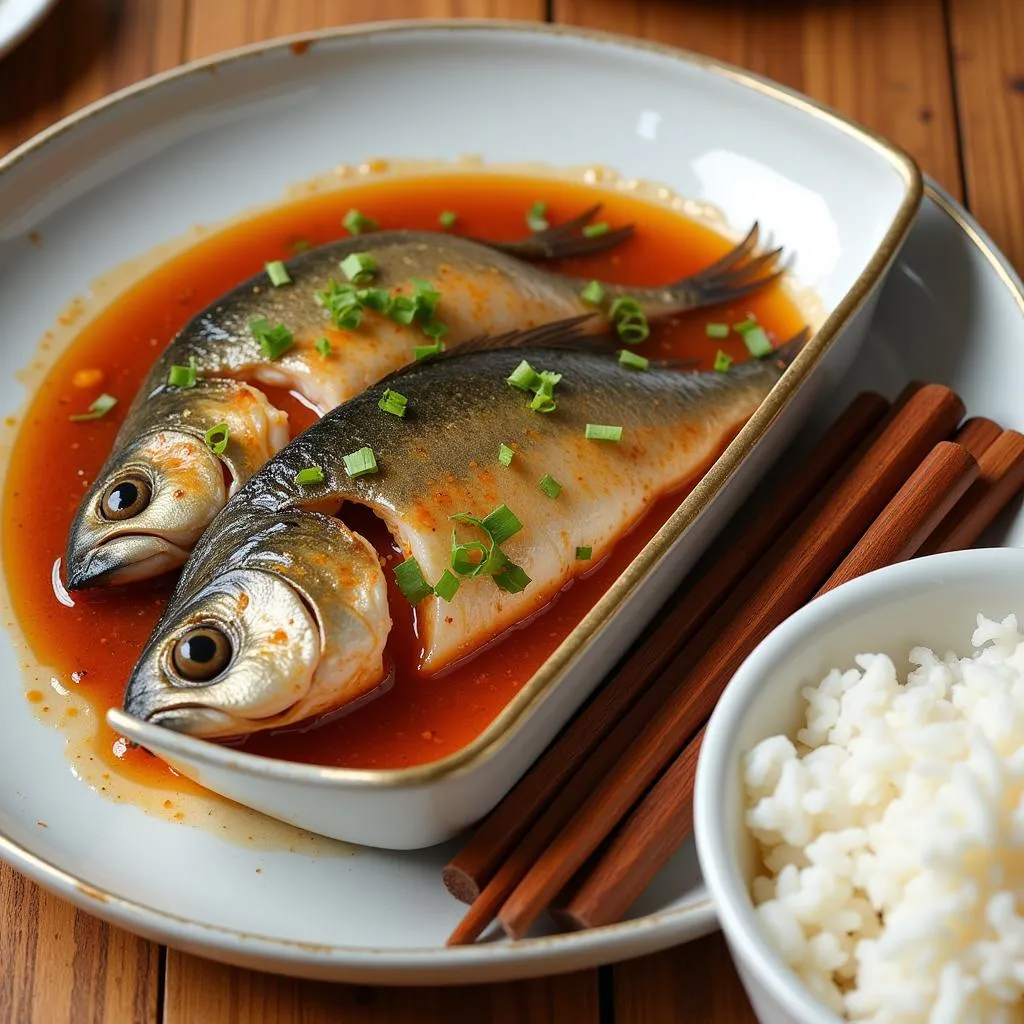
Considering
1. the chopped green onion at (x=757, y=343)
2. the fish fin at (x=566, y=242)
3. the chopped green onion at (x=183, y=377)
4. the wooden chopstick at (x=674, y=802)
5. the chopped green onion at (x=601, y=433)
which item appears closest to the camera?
the wooden chopstick at (x=674, y=802)

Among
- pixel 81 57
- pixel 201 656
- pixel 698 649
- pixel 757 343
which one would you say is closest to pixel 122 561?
pixel 201 656

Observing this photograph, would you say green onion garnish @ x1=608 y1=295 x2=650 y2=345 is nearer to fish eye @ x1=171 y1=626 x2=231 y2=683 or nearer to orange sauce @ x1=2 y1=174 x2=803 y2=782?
orange sauce @ x1=2 y1=174 x2=803 y2=782

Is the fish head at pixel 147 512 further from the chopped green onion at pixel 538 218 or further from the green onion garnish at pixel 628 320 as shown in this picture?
the chopped green onion at pixel 538 218

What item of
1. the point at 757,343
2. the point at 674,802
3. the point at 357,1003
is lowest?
the point at 357,1003

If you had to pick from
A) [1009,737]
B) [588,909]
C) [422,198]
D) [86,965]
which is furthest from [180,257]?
[1009,737]

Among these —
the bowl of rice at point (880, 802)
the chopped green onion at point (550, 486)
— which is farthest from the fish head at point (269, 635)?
the bowl of rice at point (880, 802)

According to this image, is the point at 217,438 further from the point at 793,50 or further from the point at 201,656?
the point at 793,50
